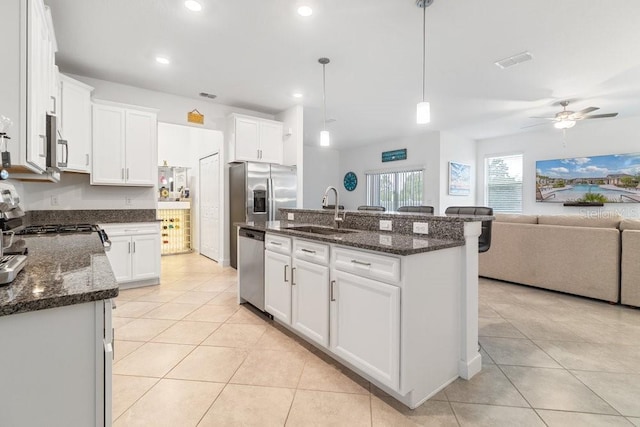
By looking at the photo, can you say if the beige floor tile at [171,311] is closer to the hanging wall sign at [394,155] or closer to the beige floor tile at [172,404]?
the beige floor tile at [172,404]

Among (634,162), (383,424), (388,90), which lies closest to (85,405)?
(383,424)

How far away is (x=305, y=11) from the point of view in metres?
2.70

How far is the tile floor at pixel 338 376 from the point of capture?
5.47 feet

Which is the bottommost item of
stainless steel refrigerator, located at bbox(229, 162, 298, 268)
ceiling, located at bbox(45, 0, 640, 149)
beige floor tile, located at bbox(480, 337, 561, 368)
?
beige floor tile, located at bbox(480, 337, 561, 368)

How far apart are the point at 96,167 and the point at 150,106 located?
4.05ft

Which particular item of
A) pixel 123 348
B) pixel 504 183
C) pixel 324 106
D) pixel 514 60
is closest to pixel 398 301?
pixel 123 348

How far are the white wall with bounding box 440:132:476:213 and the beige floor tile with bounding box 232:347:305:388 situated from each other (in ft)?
19.0

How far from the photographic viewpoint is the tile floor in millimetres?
1666

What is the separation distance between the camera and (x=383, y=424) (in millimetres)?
1604

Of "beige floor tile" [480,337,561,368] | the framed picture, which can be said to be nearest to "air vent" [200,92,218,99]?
"beige floor tile" [480,337,561,368]

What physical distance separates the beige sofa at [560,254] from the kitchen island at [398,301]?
7.99ft

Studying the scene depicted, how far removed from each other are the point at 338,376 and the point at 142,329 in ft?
6.06

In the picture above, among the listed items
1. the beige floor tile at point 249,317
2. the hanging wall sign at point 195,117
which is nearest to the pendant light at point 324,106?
the hanging wall sign at point 195,117

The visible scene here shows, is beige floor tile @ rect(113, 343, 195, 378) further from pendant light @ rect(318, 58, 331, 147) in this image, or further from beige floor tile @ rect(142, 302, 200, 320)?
pendant light @ rect(318, 58, 331, 147)
